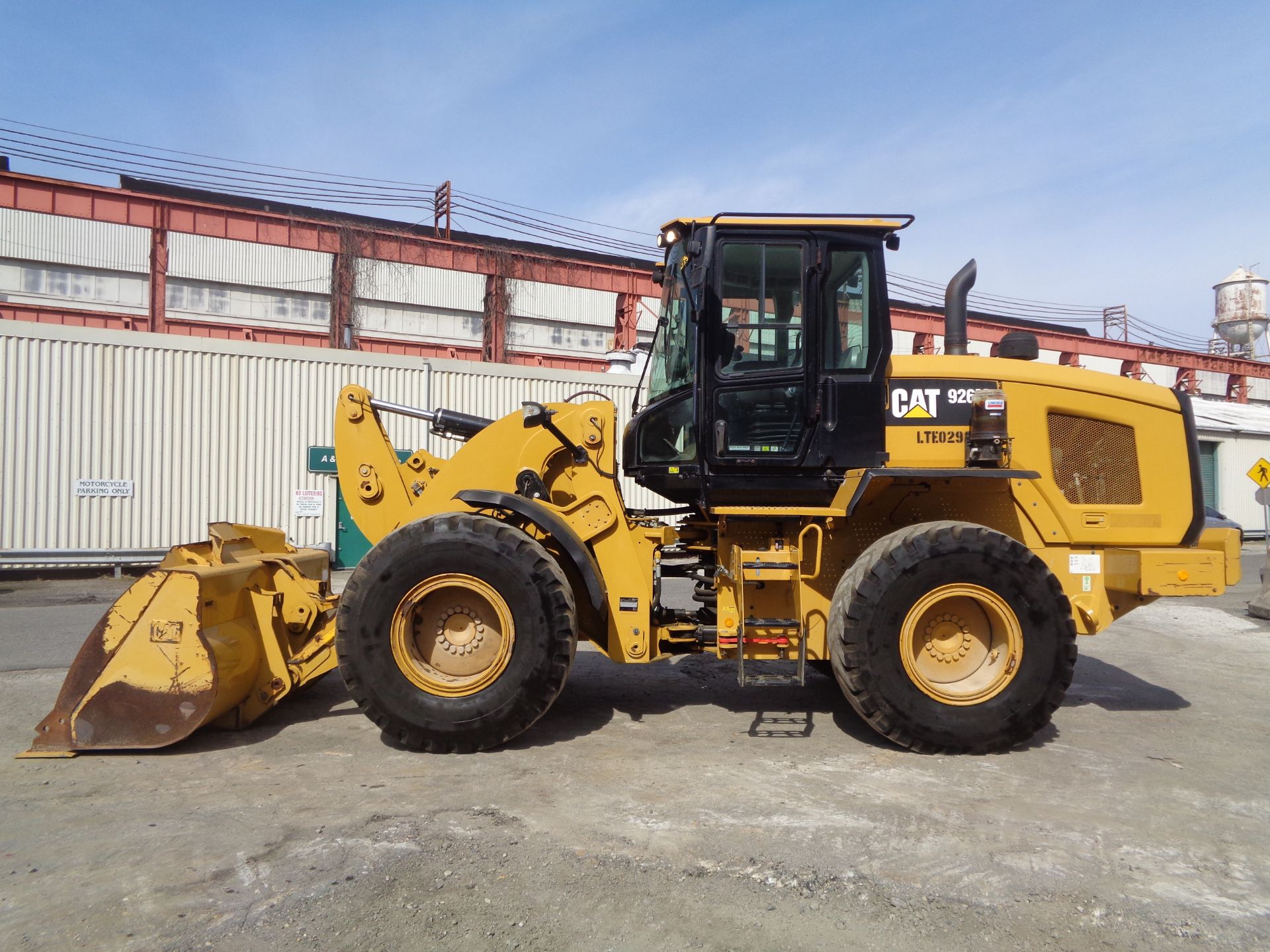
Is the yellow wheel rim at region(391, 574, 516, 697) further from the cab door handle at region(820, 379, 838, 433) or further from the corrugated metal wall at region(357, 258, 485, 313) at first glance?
the corrugated metal wall at region(357, 258, 485, 313)

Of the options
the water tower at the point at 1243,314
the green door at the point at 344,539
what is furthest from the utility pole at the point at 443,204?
the water tower at the point at 1243,314

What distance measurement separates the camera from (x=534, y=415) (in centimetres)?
516

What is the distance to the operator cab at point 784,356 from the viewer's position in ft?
16.7

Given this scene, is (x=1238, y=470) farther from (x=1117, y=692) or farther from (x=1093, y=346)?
(x=1117, y=692)

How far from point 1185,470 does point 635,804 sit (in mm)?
4109

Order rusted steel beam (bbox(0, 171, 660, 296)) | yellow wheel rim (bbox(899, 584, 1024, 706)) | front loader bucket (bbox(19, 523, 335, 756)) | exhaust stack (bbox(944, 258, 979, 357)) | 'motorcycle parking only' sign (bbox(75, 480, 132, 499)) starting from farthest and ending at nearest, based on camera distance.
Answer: rusted steel beam (bbox(0, 171, 660, 296)), 'motorcycle parking only' sign (bbox(75, 480, 132, 499)), exhaust stack (bbox(944, 258, 979, 357)), yellow wheel rim (bbox(899, 584, 1024, 706)), front loader bucket (bbox(19, 523, 335, 756))

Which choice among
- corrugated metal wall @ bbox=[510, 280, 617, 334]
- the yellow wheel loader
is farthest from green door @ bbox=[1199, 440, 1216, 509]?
the yellow wheel loader

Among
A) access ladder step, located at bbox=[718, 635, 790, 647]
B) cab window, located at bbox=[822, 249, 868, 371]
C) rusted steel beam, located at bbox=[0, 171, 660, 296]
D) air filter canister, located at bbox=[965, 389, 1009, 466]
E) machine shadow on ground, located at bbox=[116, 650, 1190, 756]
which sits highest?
rusted steel beam, located at bbox=[0, 171, 660, 296]

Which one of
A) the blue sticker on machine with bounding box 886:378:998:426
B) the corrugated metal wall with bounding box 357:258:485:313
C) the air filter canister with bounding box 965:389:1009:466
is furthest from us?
the corrugated metal wall with bounding box 357:258:485:313

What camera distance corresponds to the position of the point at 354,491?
5531 millimetres

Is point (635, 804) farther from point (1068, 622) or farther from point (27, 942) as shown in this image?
point (1068, 622)

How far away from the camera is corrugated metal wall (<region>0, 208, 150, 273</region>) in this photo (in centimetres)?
2100

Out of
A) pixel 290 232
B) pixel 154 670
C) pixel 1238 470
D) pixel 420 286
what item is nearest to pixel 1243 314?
pixel 1238 470

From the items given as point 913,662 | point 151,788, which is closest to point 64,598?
point 151,788
